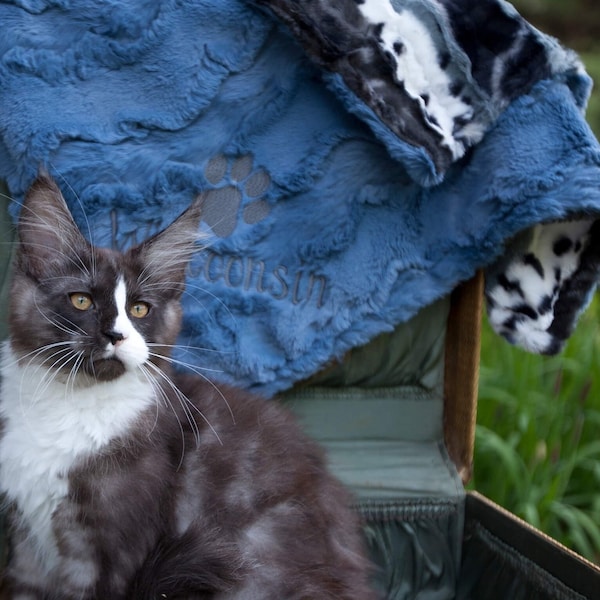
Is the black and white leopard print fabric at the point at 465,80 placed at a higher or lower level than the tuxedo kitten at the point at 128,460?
higher

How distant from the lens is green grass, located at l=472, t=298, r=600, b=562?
217 cm

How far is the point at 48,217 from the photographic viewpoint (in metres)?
1.35

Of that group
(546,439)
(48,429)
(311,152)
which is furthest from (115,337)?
(546,439)

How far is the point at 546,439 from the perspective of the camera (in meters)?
2.31

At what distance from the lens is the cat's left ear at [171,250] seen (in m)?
1.42

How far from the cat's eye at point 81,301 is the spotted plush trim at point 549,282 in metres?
0.89

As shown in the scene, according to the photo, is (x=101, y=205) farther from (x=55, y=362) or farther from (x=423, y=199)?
(x=423, y=199)

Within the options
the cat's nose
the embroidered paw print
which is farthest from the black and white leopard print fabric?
the cat's nose

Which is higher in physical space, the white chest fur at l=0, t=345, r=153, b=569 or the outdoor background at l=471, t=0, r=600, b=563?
the white chest fur at l=0, t=345, r=153, b=569

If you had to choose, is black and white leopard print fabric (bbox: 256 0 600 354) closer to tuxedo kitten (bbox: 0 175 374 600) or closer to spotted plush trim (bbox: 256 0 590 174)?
spotted plush trim (bbox: 256 0 590 174)

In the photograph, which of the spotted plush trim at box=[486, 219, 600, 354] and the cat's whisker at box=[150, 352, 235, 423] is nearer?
the cat's whisker at box=[150, 352, 235, 423]

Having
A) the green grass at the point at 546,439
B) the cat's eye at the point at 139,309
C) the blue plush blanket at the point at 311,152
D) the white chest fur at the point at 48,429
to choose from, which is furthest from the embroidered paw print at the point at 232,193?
the green grass at the point at 546,439

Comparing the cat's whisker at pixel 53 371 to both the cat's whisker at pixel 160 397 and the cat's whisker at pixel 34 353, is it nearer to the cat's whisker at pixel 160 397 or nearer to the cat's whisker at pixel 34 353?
the cat's whisker at pixel 34 353

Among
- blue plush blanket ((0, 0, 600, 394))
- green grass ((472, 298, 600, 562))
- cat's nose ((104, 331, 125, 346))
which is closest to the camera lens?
cat's nose ((104, 331, 125, 346))
